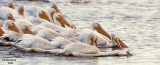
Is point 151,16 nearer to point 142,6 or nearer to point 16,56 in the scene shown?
point 142,6

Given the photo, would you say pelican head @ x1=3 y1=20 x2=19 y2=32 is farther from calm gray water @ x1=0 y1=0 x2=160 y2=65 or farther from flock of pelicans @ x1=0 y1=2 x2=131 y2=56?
calm gray water @ x1=0 y1=0 x2=160 y2=65

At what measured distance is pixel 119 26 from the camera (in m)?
14.3

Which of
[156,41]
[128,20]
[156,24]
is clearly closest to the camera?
[156,41]

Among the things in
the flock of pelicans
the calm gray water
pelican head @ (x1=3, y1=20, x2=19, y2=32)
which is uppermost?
pelican head @ (x1=3, y1=20, x2=19, y2=32)

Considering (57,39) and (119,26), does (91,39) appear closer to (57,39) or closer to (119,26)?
(57,39)

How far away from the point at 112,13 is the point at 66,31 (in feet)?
24.2

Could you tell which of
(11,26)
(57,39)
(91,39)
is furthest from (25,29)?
(91,39)

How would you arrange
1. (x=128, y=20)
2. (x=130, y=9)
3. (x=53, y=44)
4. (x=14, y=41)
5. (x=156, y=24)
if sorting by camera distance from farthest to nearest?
(x=130, y=9)
(x=128, y=20)
(x=156, y=24)
(x=14, y=41)
(x=53, y=44)

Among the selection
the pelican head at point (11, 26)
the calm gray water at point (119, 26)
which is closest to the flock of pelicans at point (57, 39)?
the pelican head at point (11, 26)

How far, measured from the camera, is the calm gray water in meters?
8.71

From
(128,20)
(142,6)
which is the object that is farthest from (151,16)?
(142,6)

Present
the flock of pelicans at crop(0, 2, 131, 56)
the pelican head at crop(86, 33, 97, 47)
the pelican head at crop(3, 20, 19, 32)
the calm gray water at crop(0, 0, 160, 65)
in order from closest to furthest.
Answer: the calm gray water at crop(0, 0, 160, 65), the flock of pelicans at crop(0, 2, 131, 56), the pelican head at crop(86, 33, 97, 47), the pelican head at crop(3, 20, 19, 32)

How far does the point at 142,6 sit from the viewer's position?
2036cm

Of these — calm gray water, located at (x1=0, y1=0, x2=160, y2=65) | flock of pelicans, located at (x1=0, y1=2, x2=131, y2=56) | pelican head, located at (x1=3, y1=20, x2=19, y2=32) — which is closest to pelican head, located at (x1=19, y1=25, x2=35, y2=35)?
flock of pelicans, located at (x1=0, y1=2, x2=131, y2=56)
